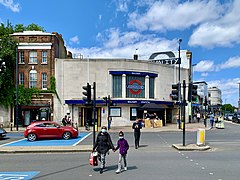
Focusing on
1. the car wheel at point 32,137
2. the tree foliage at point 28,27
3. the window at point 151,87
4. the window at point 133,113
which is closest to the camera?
the car wheel at point 32,137

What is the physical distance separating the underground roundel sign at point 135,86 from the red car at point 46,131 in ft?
51.7

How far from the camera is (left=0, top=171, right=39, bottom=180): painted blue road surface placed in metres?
8.53

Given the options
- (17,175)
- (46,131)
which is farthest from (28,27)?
(17,175)

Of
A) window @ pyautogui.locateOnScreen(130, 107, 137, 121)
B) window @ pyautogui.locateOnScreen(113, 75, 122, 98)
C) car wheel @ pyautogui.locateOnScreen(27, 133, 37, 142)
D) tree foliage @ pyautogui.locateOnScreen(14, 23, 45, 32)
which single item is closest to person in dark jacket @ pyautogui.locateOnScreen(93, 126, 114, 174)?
car wheel @ pyautogui.locateOnScreen(27, 133, 37, 142)

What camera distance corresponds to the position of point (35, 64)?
112ft

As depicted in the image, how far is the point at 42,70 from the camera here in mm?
34125

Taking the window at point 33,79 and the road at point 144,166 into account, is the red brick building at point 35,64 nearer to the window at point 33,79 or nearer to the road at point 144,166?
the window at point 33,79

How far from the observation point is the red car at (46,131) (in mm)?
19594

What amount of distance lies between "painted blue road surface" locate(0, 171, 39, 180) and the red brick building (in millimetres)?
24970

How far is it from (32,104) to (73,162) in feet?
78.9

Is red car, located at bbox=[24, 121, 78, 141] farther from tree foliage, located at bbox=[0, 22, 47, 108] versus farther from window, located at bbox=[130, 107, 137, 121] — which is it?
window, located at bbox=[130, 107, 137, 121]

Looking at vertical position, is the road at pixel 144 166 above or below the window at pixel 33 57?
below

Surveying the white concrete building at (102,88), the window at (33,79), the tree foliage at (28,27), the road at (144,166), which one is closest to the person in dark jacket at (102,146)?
the road at (144,166)

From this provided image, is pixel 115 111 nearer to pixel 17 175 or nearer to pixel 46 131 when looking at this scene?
pixel 46 131
